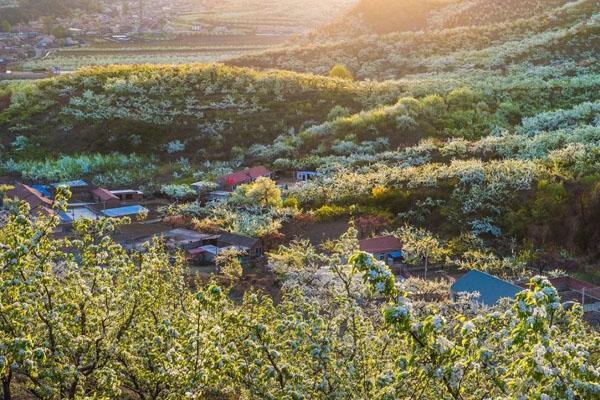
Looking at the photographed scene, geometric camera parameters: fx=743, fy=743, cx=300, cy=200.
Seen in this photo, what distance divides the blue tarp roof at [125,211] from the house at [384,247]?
11194mm

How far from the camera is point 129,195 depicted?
34.2 m

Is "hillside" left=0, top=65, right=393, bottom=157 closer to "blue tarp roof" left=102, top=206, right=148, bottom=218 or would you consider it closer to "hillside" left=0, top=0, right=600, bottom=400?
"hillside" left=0, top=0, right=600, bottom=400

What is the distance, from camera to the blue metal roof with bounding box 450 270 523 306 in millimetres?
18547

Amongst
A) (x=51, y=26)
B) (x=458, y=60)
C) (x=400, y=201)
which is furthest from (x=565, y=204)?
(x=51, y=26)

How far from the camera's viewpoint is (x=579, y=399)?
5949mm

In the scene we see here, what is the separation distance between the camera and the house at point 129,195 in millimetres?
34000

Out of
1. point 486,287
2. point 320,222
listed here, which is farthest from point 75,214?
point 486,287

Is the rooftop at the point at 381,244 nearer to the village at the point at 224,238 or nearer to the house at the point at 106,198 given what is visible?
the village at the point at 224,238

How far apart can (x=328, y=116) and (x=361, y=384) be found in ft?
125

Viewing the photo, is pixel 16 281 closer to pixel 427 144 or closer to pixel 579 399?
pixel 579 399

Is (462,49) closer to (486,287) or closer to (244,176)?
(244,176)

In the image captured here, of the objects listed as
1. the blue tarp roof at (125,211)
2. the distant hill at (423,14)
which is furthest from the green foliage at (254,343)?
the distant hill at (423,14)

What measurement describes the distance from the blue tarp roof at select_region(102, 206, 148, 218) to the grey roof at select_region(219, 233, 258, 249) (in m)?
6.21

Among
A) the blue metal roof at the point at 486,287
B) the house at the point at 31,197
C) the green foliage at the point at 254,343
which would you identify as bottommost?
the house at the point at 31,197
